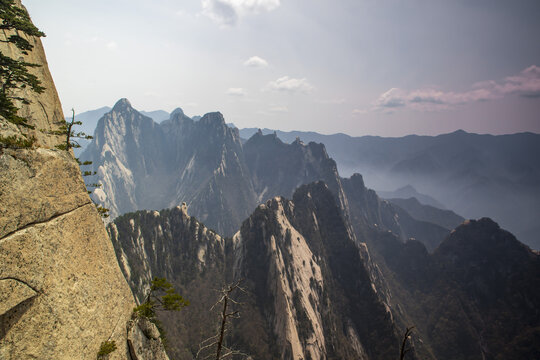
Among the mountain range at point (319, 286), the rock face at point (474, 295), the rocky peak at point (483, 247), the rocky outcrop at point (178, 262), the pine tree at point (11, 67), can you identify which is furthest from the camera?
the rocky peak at point (483, 247)

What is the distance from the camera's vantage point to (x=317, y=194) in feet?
567

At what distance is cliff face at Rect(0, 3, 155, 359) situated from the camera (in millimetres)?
14375

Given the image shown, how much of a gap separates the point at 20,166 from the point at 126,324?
14.6 metres

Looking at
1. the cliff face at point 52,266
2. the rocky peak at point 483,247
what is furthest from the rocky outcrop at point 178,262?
the rocky peak at point 483,247

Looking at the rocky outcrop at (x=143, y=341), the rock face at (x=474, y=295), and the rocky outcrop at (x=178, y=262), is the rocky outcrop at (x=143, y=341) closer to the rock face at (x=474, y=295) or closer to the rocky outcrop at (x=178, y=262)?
the rocky outcrop at (x=178, y=262)

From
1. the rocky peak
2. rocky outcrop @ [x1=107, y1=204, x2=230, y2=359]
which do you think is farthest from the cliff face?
the rocky peak

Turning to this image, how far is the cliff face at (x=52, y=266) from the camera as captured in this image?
14375 mm

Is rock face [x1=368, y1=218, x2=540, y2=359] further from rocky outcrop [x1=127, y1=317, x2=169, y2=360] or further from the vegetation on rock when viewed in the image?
the vegetation on rock

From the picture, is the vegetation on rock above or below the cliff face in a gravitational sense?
below

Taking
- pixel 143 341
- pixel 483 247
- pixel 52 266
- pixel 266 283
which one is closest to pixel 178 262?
pixel 266 283

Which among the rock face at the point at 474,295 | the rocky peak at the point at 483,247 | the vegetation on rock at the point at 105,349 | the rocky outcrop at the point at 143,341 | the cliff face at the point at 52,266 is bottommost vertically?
the rock face at the point at 474,295

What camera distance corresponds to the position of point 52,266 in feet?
53.0

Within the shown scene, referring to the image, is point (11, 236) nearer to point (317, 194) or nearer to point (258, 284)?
point (258, 284)

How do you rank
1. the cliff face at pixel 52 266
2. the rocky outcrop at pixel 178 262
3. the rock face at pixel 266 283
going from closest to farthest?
the cliff face at pixel 52 266, the rocky outcrop at pixel 178 262, the rock face at pixel 266 283
